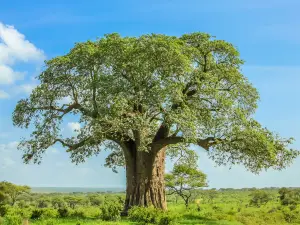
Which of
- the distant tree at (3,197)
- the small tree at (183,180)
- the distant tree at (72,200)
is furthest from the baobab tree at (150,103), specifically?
the distant tree at (72,200)

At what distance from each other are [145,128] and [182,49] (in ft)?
16.5

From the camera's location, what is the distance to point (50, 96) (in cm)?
2450

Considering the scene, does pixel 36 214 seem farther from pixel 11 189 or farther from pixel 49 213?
pixel 11 189

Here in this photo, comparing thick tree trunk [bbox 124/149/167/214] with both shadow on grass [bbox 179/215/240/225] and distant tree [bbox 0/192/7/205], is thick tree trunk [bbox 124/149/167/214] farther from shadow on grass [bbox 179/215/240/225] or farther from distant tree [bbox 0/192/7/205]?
distant tree [bbox 0/192/7/205]

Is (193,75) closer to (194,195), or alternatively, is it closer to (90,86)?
(90,86)

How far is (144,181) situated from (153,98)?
5.91 metres

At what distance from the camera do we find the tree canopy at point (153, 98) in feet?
71.4

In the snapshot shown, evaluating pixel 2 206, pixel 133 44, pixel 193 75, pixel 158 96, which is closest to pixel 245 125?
pixel 193 75

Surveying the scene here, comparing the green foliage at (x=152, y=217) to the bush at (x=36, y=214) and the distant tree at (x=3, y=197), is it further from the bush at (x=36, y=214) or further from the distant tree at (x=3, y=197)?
the distant tree at (x=3, y=197)

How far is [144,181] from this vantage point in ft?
Answer: 81.5

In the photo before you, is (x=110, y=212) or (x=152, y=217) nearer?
(x=152, y=217)

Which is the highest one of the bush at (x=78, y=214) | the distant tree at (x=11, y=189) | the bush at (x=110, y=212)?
the distant tree at (x=11, y=189)

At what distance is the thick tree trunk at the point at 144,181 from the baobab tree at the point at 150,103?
0.20ft

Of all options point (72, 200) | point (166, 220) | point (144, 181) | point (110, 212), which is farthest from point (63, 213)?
point (72, 200)
